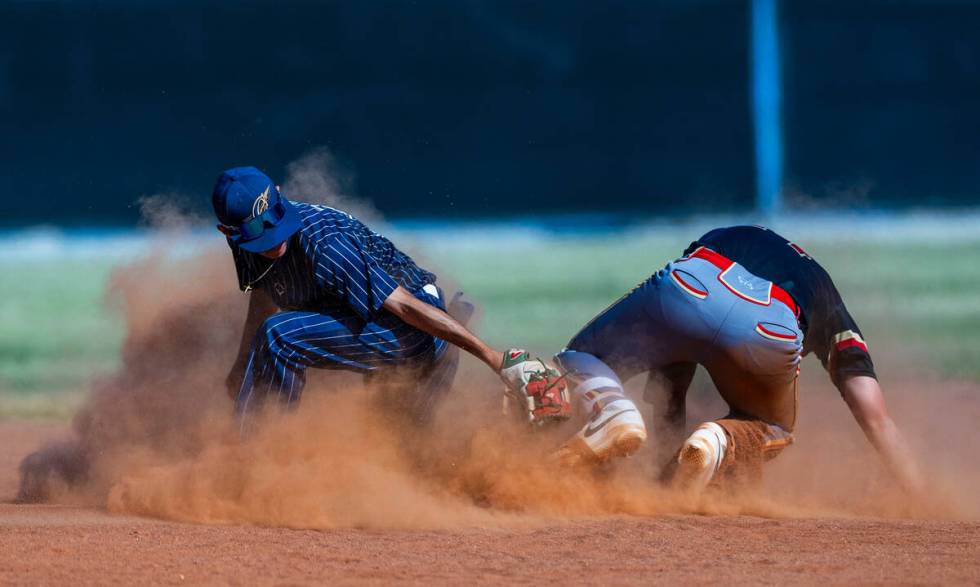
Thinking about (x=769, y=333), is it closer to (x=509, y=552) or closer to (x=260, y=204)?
(x=509, y=552)

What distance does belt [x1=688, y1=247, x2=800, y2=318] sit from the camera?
429cm

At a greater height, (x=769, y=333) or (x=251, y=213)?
(x=251, y=213)

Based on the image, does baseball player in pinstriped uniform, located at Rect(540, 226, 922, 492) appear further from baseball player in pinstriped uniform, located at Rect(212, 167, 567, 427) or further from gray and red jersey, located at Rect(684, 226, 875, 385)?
baseball player in pinstriped uniform, located at Rect(212, 167, 567, 427)

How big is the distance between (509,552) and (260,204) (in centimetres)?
143

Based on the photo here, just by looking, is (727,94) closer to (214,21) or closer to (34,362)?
(214,21)

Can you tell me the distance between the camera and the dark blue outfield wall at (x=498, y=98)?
840 centimetres

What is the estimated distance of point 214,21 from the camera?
848cm

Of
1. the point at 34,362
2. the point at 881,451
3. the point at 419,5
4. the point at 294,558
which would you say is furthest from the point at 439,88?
the point at 294,558

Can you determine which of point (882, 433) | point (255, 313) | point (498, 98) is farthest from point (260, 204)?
point (498, 98)

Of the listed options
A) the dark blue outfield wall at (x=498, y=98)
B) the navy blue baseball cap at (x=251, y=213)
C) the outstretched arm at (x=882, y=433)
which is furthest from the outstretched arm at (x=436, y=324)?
the dark blue outfield wall at (x=498, y=98)

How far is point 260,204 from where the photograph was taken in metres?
4.22

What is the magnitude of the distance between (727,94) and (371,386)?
184 inches

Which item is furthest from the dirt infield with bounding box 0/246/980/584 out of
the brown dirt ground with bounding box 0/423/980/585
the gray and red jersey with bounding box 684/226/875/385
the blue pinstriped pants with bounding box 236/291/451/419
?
the gray and red jersey with bounding box 684/226/875/385

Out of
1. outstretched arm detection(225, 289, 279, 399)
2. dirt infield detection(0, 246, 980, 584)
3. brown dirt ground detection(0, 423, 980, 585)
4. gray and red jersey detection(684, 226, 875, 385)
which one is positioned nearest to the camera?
brown dirt ground detection(0, 423, 980, 585)
